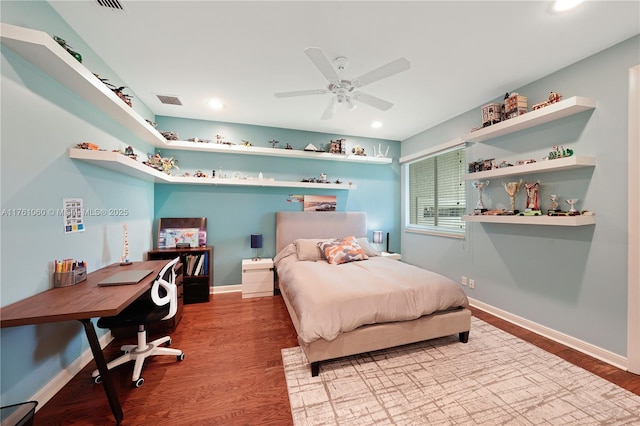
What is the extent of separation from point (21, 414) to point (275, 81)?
310 centimetres

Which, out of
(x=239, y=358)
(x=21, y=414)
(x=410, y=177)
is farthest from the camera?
(x=410, y=177)

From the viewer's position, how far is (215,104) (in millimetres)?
3211

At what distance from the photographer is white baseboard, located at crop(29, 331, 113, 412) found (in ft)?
5.23

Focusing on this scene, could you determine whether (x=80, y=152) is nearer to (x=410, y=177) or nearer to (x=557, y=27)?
(x=557, y=27)

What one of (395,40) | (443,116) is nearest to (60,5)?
(395,40)

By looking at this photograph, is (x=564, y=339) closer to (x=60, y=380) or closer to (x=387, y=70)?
(x=387, y=70)

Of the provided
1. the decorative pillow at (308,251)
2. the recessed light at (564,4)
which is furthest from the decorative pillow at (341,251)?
the recessed light at (564,4)

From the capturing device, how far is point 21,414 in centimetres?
129

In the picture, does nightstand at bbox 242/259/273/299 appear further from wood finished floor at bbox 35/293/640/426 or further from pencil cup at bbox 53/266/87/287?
pencil cup at bbox 53/266/87/287

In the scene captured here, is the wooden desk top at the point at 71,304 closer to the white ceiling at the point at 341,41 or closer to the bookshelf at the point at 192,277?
the bookshelf at the point at 192,277

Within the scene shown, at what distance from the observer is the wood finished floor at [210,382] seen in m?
1.54

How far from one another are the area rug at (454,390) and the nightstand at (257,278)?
1511 mm

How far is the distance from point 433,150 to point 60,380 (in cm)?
490

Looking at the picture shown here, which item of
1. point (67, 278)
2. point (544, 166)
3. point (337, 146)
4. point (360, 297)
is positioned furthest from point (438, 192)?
point (67, 278)
